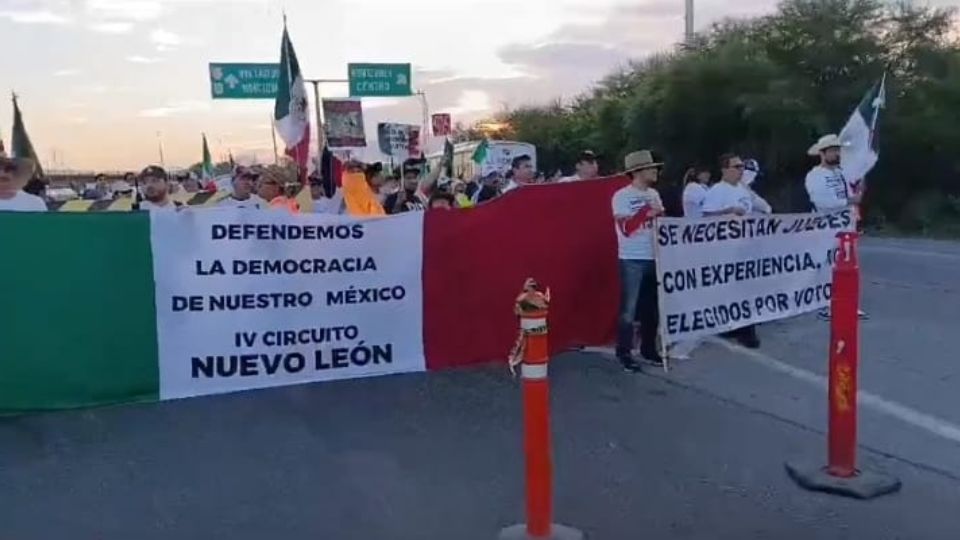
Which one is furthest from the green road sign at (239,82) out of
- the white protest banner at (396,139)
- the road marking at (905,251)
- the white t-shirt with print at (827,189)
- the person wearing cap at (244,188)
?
the white t-shirt with print at (827,189)

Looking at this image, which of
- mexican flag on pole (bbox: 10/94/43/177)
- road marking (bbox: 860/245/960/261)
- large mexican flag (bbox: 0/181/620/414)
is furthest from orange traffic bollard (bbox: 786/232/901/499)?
road marking (bbox: 860/245/960/261)

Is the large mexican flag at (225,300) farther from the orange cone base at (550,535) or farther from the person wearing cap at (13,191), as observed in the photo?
the orange cone base at (550,535)

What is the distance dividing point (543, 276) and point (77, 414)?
3.61 metres

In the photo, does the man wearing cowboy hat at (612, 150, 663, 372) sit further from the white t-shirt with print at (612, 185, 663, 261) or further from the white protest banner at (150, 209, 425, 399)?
the white protest banner at (150, 209, 425, 399)

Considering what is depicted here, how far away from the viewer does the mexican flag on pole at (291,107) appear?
13.4 meters

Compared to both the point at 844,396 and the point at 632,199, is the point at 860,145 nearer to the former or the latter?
the point at 632,199

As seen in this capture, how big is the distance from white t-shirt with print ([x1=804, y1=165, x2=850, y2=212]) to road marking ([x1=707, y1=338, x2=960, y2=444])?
1697mm

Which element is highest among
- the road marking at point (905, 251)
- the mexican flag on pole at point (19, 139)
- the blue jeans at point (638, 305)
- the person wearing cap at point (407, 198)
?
the mexican flag on pole at point (19, 139)

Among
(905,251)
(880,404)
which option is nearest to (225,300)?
(880,404)

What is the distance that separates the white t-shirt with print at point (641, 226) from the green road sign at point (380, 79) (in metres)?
28.3

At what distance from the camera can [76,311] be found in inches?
281

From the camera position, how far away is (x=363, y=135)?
22.4 m

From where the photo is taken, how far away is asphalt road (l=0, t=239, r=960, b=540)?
17.1ft

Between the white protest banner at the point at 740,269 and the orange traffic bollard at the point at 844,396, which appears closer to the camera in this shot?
the orange traffic bollard at the point at 844,396
